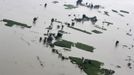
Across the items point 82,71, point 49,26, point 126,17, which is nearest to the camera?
point 82,71

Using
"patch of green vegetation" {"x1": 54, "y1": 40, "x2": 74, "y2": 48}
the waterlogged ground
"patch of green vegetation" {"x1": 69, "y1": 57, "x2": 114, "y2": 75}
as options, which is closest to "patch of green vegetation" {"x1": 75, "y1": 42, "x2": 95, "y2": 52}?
the waterlogged ground

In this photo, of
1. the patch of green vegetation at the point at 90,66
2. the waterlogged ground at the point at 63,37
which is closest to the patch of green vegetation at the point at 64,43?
the waterlogged ground at the point at 63,37

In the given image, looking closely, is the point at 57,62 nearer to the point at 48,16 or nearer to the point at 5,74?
the point at 5,74

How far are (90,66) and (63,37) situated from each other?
4847 millimetres

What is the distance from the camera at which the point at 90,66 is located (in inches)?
881

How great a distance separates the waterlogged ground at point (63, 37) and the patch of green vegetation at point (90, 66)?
0.39m

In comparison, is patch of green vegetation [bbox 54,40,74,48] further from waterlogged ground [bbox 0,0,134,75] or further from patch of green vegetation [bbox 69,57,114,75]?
patch of green vegetation [bbox 69,57,114,75]

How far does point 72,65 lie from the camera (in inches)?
A: 859

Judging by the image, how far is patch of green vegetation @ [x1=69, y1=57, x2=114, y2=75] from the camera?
852 inches

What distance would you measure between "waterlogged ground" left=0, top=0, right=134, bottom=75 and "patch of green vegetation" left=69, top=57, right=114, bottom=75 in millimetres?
395

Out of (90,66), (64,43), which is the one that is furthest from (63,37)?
(90,66)

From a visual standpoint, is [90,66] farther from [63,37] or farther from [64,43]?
[63,37]

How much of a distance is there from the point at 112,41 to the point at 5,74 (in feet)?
41.9

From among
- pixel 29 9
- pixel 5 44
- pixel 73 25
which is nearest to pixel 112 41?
pixel 73 25
